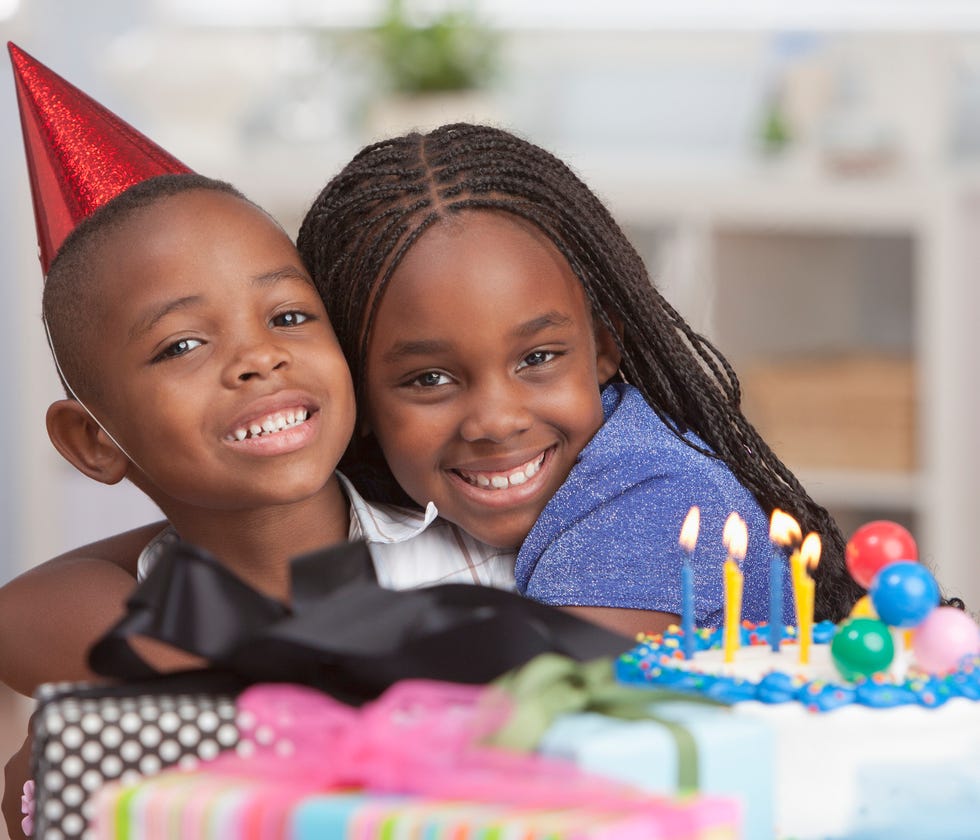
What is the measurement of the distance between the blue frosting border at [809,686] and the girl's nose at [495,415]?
260 millimetres

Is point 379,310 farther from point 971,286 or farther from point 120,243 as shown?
point 971,286

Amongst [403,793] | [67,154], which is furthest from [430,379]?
[403,793]

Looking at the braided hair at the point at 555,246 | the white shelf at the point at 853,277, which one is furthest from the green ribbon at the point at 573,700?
the white shelf at the point at 853,277

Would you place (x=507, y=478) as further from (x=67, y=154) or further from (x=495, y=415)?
(x=67, y=154)

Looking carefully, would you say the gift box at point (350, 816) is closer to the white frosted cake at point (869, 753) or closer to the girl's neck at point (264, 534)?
the white frosted cake at point (869, 753)

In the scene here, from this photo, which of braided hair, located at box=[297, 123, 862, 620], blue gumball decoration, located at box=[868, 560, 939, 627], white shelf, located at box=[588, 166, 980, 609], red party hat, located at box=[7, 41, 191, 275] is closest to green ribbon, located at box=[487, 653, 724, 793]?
blue gumball decoration, located at box=[868, 560, 939, 627]

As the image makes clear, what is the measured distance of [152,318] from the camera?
0.93 meters

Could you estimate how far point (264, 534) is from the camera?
1034mm

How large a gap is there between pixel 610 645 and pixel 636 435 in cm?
35

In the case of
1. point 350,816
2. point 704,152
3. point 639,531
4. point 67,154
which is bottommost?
point 350,816

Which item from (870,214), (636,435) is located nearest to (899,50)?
(870,214)

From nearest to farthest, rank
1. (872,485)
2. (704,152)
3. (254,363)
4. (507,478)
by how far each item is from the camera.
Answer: (254,363) < (507,478) < (872,485) < (704,152)

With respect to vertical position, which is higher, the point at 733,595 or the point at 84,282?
the point at 84,282

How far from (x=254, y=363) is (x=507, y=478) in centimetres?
20
